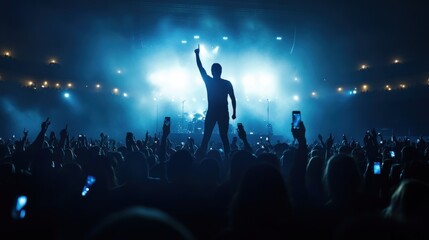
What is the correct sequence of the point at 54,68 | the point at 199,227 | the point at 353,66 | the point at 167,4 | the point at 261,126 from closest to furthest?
the point at 199,227 → the point at 167,4 → the point at 261,126 → the point at 54,68 → the point at 353,66

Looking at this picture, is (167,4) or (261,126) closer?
(167,4)

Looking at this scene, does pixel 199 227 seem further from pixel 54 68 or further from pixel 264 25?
Answer: pixel 54 68

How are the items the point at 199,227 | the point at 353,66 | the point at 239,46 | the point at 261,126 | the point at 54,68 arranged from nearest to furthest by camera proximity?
1. the point at 199,227
2. the point at 239,46
3. the point at 261,126
4. the point at 54,68
5. the point at 353,66

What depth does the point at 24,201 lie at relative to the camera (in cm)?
324

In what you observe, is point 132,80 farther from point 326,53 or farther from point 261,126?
point 326,53

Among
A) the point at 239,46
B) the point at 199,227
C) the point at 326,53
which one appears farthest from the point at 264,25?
the point at 199,227

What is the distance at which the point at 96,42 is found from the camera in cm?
3931

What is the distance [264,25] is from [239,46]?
3486mm

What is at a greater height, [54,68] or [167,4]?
[167,4]

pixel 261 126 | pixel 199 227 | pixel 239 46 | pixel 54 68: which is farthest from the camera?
pixel 54 68

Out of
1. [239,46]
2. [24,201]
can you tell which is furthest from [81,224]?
[239,46]

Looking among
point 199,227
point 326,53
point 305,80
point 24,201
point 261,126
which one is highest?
point 326,53

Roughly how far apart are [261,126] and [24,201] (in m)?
36.8

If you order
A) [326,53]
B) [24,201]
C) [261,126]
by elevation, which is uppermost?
[326,53]
